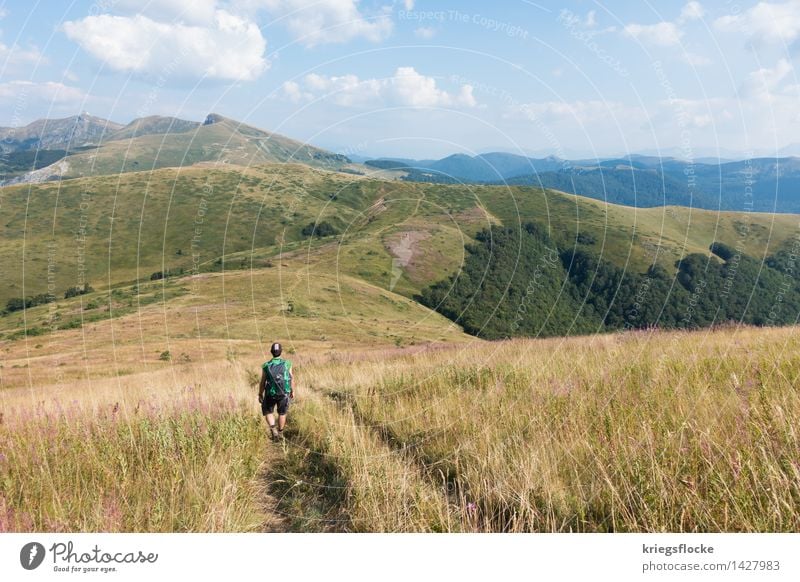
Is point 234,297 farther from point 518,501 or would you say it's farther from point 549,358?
point 518,501

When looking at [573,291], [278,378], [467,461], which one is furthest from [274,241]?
[467,461]

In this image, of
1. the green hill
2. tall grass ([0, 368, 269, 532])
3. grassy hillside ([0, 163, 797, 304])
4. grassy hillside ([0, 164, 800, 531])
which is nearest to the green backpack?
grassy hillside ([0, 164, 800, 531])

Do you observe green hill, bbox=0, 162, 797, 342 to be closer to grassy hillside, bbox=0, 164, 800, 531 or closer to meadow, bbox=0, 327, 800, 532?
grassy hillside, bbox=0, 164, 800, 531

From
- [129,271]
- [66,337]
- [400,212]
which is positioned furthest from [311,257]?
[129,271]

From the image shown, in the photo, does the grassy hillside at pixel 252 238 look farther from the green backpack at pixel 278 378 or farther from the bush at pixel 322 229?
→ the green backpack at pixel 278 378

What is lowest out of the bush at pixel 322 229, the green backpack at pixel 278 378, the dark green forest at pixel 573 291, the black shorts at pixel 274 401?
the dark green forest at pixel 573 291

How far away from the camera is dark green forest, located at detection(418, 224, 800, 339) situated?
11106 cm

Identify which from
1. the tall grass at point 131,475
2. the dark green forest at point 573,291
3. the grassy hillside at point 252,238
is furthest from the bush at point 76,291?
the tall grass at point 131,475

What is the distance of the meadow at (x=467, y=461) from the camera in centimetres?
422

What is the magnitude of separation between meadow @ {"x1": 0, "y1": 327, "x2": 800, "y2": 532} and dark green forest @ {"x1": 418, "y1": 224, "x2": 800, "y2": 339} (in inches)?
3412

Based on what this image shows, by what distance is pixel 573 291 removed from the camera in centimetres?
15488

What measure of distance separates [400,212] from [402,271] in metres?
59.0

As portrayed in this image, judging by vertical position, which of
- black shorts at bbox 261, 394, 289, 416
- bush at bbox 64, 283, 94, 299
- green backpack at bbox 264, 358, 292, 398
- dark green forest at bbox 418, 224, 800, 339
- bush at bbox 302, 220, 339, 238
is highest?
bush at bbox 302, 220, 339, 238

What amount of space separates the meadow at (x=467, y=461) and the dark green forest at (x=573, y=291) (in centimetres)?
8666
